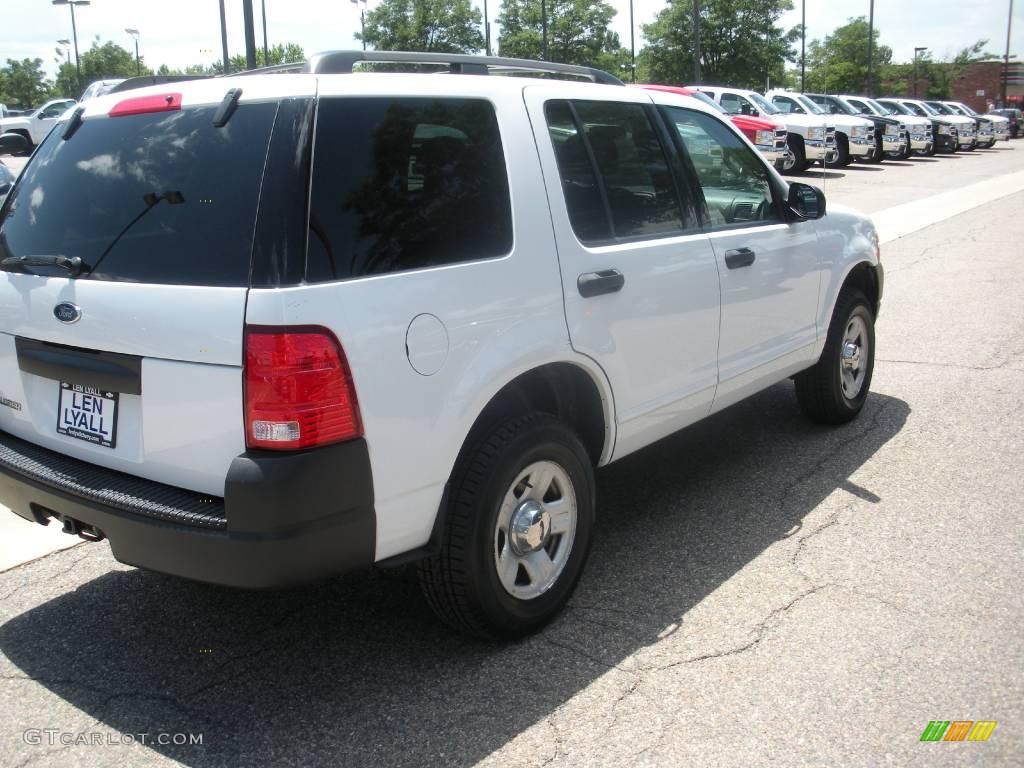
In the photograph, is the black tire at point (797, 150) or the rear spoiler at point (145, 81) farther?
the black tire at point (797, 150)

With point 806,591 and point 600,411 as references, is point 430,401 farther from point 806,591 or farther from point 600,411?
point 806,591

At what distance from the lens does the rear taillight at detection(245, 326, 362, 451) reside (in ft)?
8.44

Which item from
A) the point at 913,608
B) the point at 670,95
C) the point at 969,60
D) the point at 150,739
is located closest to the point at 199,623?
the point at 150,739

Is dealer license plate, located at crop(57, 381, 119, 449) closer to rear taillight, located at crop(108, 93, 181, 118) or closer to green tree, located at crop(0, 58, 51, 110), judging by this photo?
rear taillight, located at crop(108, 93, 181, 118)

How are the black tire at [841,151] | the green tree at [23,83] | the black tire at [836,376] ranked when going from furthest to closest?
the green tree at [23,83]
the black tire at [841,151]
the black tire at [836,376]

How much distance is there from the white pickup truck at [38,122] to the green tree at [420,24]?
40748 mm

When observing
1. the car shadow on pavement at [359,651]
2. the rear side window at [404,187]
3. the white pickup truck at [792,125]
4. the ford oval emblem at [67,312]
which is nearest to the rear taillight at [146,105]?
the rear side window at [404,187]

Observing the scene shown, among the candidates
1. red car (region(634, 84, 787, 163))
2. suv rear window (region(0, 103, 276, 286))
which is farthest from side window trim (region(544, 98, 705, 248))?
red car (region(634, 84, 787, 163))

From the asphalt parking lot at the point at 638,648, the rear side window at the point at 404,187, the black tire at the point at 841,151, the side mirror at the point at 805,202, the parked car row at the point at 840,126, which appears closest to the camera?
the rear side window at the point at 404,187

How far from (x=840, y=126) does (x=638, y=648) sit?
26.0 metres

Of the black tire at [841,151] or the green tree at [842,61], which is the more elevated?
the green tree at [842,61]

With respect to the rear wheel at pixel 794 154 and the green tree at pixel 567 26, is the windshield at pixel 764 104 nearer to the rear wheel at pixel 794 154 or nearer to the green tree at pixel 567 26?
the rear wheel at pixel 794 154

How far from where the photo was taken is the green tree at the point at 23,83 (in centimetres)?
10231

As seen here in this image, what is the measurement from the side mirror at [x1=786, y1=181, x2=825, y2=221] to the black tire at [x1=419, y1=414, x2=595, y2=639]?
2.06m
